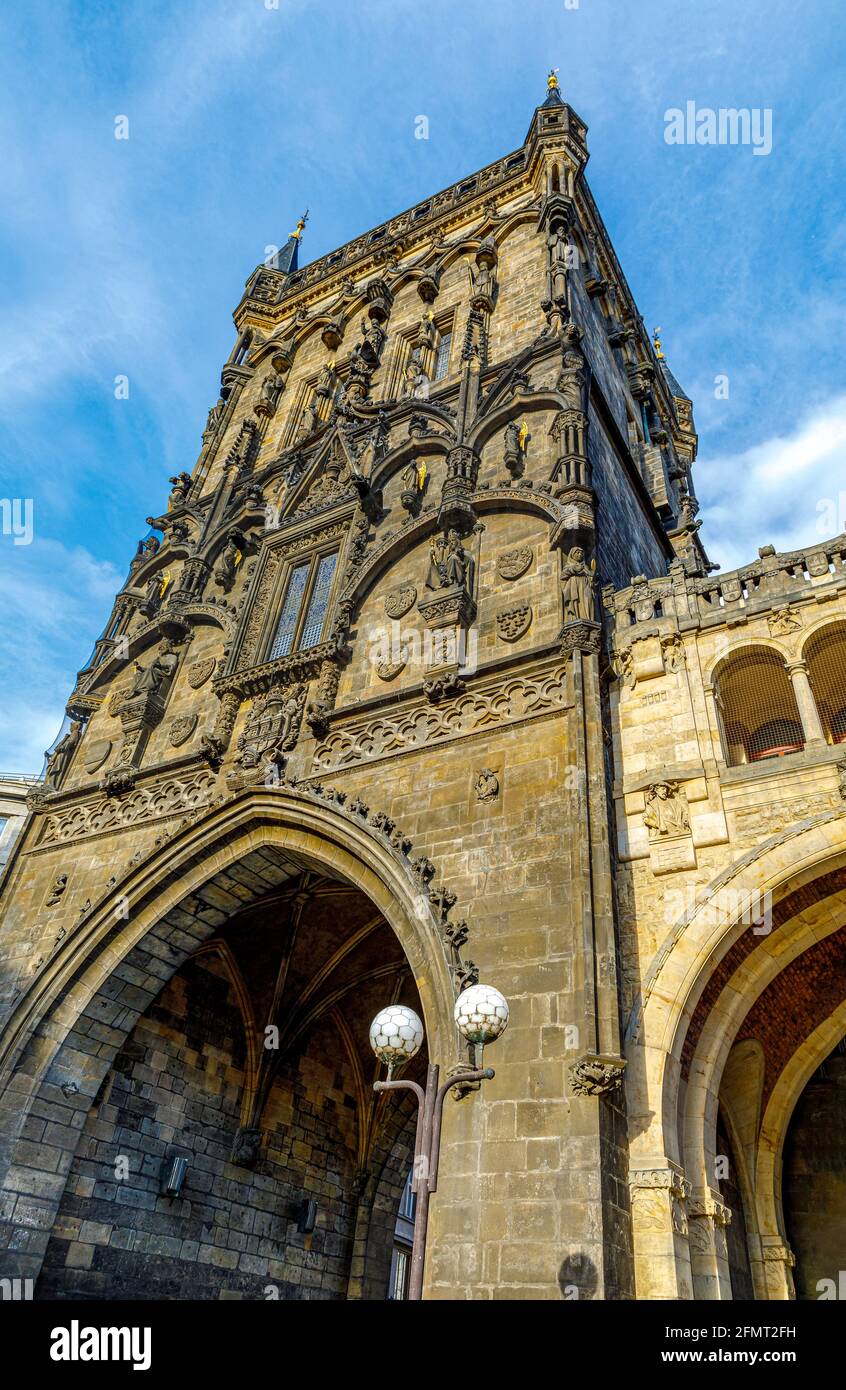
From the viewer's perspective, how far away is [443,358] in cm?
2133

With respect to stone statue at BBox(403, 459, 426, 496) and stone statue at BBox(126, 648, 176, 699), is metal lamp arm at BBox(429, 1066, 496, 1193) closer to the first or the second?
stone statue at BBox(403, 459, 426, 496)

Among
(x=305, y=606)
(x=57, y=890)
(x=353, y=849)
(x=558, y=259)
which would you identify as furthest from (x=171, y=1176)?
(x=558, y=259)

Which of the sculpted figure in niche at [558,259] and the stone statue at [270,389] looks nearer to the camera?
the sculpted figure in niche at [558,259]

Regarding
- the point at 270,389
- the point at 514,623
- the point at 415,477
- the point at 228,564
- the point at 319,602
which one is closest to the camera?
the point at 514,623

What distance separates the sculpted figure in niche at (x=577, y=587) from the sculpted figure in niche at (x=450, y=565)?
6.05ft

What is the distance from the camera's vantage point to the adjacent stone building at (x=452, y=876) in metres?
9.11

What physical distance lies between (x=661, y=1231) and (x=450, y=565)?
9.50 m

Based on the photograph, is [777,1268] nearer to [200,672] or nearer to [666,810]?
[666,810]

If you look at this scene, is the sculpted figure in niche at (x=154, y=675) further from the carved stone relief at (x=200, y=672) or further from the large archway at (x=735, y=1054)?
the large archway at (x=735, y=1054)

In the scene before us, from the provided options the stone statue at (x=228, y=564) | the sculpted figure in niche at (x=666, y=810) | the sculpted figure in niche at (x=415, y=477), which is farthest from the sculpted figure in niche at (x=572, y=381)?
the stone statue at (x=228, y=564)

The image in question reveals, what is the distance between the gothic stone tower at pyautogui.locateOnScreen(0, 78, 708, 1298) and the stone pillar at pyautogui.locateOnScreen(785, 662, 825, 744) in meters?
2.38

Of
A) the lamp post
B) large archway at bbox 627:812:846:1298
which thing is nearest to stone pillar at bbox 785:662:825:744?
large archway at bbox 627:812:846:1298
